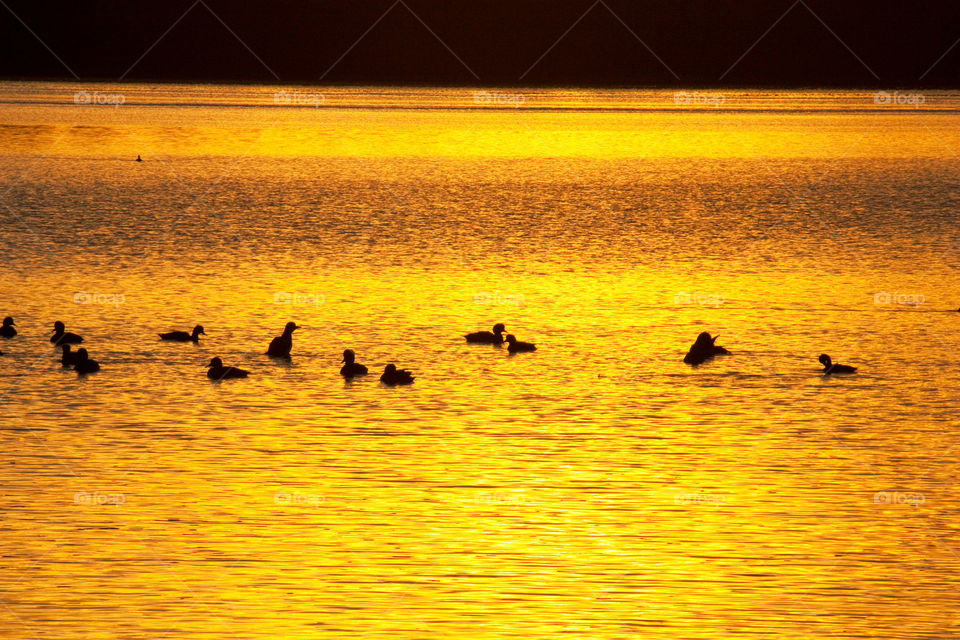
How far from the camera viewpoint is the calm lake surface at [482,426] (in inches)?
591

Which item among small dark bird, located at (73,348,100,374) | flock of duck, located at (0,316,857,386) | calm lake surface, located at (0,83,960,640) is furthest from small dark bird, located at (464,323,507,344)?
small dark bird, located at (73,348,100,374)

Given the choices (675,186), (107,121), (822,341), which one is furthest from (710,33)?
(822,341)

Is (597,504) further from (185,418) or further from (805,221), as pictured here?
(805,221)

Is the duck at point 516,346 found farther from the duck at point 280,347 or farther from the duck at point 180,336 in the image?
the duck at point 180,336

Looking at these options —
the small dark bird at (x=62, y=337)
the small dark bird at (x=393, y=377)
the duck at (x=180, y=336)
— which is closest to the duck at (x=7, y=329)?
the small dark bird at (x=62, y=337)

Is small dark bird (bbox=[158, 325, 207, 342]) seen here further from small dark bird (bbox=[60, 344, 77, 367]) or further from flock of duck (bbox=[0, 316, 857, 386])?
small dark bird (bbox=[60, 344, 77, 367])

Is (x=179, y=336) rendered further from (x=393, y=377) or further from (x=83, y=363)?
(x=393, y=377)

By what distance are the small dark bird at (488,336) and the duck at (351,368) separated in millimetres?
3824

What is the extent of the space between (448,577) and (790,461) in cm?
659

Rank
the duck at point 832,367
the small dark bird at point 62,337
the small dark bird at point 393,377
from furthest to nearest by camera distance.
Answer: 1. the small dark bird at point 62,337
2. the duck at point 832,367
3. the small dark bird at point 393,377

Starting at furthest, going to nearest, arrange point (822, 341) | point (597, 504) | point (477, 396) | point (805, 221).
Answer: point (805, 221)
point (822, 341)
point (477, 396)
point (597, 504)

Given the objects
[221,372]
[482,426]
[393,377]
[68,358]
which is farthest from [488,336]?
[68,358]

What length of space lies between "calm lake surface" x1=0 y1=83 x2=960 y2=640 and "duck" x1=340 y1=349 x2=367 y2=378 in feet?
1.27

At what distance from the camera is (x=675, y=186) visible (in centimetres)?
6619
